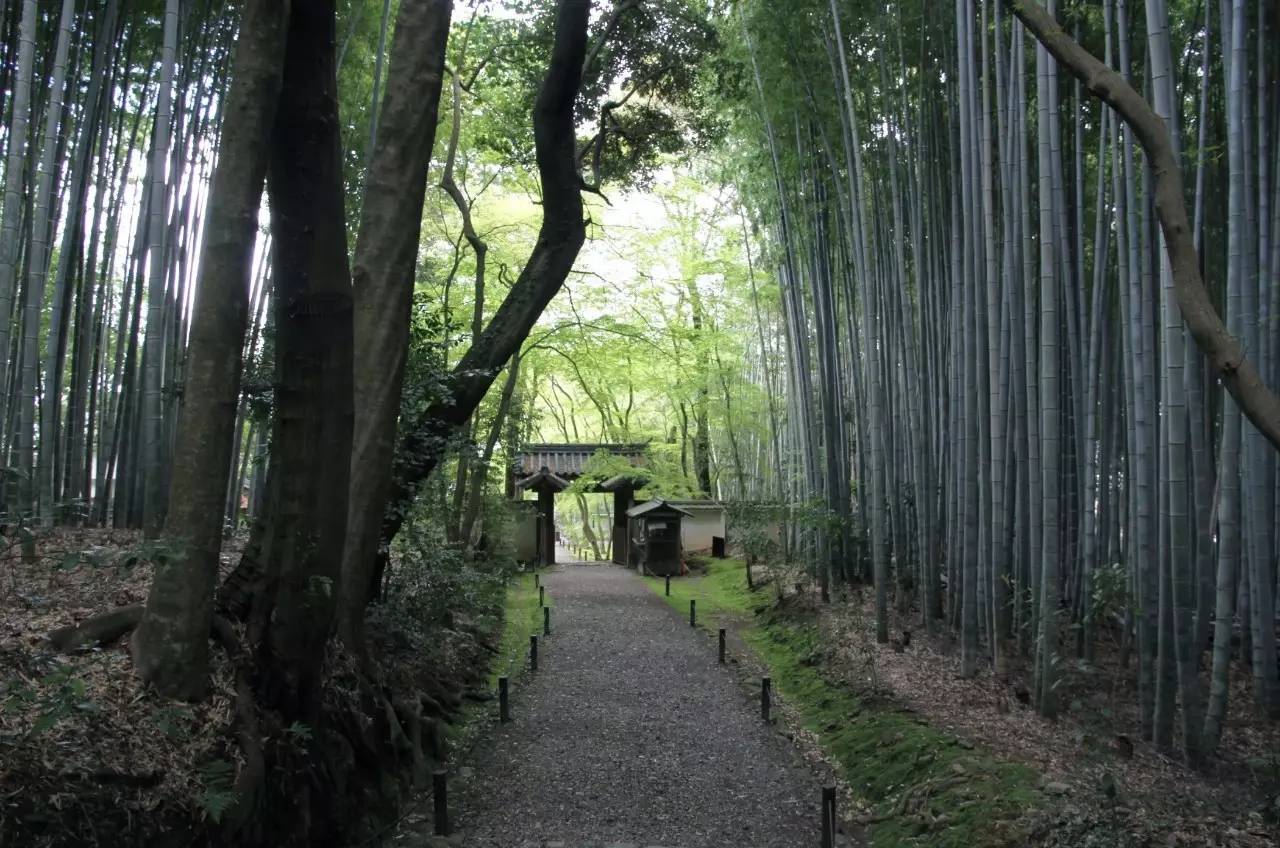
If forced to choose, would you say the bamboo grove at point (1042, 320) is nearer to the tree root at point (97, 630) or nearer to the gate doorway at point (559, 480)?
the tree root at point (97, 630)

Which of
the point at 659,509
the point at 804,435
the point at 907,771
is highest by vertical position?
the point at 804,435

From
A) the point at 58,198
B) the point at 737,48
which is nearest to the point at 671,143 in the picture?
the point at 737,48

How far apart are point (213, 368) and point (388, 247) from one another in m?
1.37

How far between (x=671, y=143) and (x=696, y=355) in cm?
732

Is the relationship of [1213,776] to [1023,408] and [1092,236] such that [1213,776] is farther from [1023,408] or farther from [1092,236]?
[1092,236]

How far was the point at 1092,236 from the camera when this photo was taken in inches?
276

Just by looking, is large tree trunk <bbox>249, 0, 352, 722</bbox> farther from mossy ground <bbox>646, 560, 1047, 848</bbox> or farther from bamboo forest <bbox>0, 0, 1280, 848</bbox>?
mossy ground <bbox>646, 560, 1047, 848</bbox>

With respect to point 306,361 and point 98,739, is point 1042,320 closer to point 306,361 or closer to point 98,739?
point 306,361

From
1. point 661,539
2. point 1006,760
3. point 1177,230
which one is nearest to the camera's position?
point 1177,230

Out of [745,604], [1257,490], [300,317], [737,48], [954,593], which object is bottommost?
[745,604]

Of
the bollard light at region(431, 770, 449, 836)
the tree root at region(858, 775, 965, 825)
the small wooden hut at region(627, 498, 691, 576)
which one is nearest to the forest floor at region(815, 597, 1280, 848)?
the tree root at region(858, 775, 965, 825)

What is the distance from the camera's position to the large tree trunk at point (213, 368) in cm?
293

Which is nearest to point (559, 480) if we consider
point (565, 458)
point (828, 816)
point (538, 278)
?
point (565, 458)

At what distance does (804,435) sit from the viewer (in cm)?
1062
